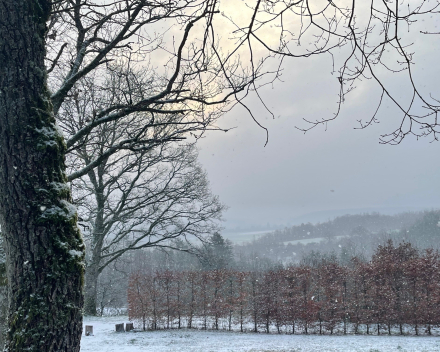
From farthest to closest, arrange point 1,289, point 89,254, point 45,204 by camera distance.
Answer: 1. point 89,254
2. point 1,289
3. point 45,204

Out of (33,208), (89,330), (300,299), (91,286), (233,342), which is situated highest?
(33,208)

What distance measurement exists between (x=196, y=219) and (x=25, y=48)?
13870 millimetres

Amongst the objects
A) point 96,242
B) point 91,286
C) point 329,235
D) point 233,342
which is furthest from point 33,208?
point 329,235

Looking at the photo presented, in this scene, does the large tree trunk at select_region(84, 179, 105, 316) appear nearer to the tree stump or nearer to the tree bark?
the tree bark

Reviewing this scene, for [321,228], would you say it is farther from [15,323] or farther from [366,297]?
[15,323]

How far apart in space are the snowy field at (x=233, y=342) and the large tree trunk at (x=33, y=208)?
993 centimetres

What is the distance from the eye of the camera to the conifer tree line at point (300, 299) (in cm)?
1554

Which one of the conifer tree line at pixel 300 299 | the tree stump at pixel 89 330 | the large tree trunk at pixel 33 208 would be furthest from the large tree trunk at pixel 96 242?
the large tree trunk at pixel 33 208

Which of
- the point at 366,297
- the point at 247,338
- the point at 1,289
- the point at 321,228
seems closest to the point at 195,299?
the point at 247,338

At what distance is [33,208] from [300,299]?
610 inches

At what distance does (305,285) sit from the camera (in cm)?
1603

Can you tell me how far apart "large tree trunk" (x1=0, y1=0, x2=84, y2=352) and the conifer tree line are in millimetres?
14505

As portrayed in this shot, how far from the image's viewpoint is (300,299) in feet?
51.7

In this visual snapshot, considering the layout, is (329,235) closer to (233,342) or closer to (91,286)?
(233,342)
